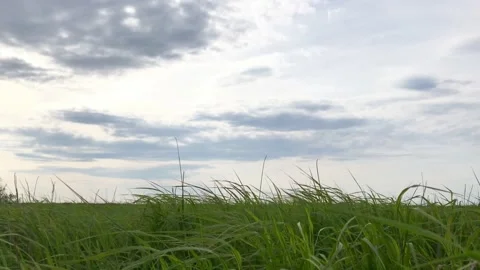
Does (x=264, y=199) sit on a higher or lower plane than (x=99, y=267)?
higher

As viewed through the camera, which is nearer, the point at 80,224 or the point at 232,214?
the point at 232,214

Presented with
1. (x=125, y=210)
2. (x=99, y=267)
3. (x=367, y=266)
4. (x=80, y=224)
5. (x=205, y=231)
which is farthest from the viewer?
(x=125, y=210)

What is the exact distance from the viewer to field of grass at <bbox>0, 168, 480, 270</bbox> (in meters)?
2.84

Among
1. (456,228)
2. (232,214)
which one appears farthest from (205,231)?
(456,228)

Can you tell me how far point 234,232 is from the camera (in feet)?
11.3

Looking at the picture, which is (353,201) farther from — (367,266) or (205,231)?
(367,266)

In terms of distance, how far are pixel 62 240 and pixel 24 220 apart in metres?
0.71

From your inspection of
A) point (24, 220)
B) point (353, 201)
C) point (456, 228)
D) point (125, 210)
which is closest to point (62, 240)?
point (24, 220)

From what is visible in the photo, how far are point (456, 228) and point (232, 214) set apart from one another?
5.16 feet

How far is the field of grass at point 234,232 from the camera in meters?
2.84

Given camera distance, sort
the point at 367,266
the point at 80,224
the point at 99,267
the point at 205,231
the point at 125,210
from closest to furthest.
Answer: the point at 367,266 → the point at 99,267 → the point at 205,231 → the point at 80,224 → the point at 125,210

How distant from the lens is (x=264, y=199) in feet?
15.4

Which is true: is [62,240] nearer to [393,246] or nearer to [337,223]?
[337,223]

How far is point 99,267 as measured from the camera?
11.1ft
